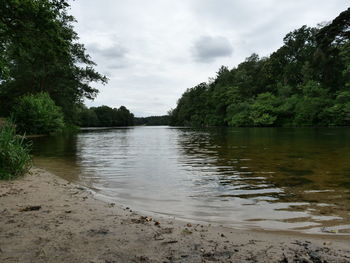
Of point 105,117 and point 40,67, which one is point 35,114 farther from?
point 105,117

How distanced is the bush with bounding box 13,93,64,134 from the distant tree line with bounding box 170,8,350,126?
112 feet

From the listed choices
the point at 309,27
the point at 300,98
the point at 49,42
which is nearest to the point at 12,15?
the point at 49,42

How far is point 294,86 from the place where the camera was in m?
71.2

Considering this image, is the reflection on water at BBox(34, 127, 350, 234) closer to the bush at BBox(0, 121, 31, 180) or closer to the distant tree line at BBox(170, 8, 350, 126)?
the bush at BBox(0, 121, 31, 180)

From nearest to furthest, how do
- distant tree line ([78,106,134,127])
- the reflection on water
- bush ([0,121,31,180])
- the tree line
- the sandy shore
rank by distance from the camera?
the sandy shore
the reflection on water
bush ([0,121,31,180])
the tree line
distant tree line ([78,106,134,127])

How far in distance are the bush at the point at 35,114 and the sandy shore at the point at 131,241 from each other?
102ft

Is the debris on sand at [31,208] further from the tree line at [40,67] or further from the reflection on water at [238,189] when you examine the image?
the tree line at [40,67]

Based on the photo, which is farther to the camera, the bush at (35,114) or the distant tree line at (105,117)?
the distant tree line at (105,117)

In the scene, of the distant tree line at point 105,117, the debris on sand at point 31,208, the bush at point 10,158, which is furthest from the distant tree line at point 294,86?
the distant tree line at point 105,117

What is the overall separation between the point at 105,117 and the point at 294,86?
88.5m

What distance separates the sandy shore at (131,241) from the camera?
119 inches

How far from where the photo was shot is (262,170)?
31.9 feet

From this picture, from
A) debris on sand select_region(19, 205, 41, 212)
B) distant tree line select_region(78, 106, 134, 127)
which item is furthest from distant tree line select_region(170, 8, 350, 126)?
distant tree line select_region(78, 106, 134, 127)

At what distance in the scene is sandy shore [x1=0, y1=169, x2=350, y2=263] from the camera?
3033 millimetres
